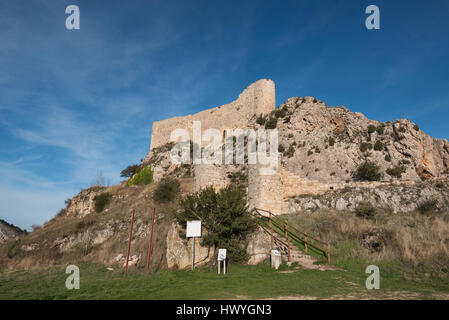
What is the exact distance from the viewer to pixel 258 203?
17.4 meters

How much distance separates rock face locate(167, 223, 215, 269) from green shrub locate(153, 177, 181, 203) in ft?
39.9

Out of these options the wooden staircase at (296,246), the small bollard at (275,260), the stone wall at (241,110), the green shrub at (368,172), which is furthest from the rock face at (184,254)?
the stone wall at (241,110)

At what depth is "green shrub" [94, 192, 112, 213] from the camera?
88.9 ft

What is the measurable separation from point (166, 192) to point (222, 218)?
13.8 m

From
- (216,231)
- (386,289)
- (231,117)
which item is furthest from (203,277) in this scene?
(231,117)

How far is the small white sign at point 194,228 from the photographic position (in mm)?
12133

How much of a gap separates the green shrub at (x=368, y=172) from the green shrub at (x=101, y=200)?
78.9 ft

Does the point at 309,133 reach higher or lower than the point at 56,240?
higher

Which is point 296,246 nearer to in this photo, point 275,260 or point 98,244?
point 275,260

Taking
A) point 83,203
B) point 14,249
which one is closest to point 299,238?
point 14,249

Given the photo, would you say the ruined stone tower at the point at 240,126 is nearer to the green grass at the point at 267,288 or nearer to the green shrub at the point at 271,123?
the green shrub at the point at 271,123
